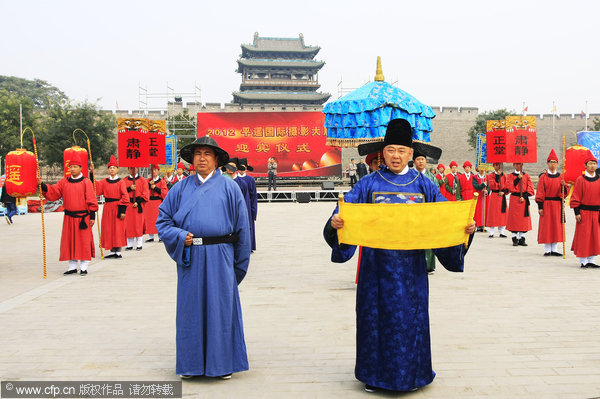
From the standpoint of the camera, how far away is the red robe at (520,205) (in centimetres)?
1005

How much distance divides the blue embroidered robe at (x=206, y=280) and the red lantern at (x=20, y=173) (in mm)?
3979

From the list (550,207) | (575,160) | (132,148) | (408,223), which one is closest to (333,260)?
(408,223)

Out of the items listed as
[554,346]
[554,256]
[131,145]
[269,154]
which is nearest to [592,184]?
[554,256]

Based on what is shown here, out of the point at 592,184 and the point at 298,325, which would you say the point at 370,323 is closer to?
the point at 298,325

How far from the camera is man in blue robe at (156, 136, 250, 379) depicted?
3.37m

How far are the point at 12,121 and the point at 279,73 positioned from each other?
24.2 meters

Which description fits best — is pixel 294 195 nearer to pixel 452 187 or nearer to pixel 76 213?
pixel 452 187

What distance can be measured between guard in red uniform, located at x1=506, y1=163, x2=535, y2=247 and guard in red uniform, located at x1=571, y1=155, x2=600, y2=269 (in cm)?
231

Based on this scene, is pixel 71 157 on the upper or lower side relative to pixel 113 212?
upper

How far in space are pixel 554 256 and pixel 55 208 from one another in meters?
17.9

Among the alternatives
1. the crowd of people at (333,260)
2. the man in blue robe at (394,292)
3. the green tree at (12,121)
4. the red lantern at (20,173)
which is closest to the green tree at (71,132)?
the green tree at (12,121)

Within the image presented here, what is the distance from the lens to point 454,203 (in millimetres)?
3131

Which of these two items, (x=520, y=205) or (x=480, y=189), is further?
(x=480, y=189)

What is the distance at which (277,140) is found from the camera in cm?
3206
